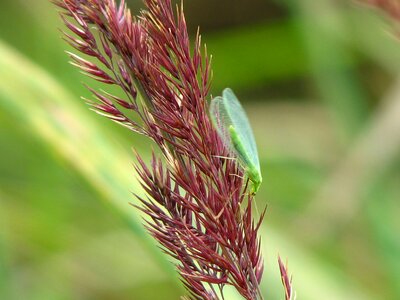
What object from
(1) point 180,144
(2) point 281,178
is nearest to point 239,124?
(1) point 180,144

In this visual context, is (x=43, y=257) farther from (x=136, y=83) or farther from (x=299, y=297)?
(x=136, y=83)

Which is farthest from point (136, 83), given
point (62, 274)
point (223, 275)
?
point (62, 274)

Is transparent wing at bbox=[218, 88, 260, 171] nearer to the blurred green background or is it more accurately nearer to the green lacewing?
the green lacewing

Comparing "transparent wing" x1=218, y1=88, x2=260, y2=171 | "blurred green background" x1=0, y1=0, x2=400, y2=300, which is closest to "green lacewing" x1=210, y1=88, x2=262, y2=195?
"transparent wing" x1=218, y1=88, x2=260, y2=171

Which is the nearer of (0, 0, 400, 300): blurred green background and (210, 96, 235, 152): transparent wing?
(210, 96, 235, 152): transparent wing

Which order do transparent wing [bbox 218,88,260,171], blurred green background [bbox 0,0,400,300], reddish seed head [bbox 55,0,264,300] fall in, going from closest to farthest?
reddish seed head [bbox 55,0,264,300]
transparent wing [bbox 218,88,260,171]
blurred green background [bbox 0,0,400,300]

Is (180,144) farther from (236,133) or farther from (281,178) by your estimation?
(281,178)
